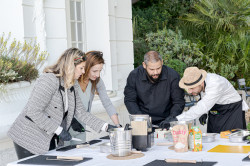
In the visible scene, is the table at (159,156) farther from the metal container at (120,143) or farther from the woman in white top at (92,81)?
the woman in white top at (92,81)

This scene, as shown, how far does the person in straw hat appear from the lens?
12.0 ft

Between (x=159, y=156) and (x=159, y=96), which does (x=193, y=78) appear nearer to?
(x=159, y=96)

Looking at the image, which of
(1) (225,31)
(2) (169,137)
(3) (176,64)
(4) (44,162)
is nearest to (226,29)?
(1) (225,31)

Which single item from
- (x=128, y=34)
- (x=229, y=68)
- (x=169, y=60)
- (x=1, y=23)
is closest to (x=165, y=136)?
(x=1, y=23)

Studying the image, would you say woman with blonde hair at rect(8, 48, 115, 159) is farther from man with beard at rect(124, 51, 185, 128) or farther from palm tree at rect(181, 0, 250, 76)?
palm tree at rect(181, 0, 250, 76)

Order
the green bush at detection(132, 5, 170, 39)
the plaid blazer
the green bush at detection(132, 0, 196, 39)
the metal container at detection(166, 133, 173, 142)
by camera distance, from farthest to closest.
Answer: the green bush at detection(132, 0, 196, 39), the green bush at detection(132, 5, 170, 39), the metal container at detection(166, 133, 173, 142), the plaid blazer

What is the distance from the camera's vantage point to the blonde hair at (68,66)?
3182 mm

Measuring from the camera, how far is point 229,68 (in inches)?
432

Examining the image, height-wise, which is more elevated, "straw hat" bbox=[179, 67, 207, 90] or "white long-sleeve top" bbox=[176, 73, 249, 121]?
"straw hat" bbox=[179, 67, 207, 90]

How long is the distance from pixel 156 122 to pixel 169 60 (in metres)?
5.73

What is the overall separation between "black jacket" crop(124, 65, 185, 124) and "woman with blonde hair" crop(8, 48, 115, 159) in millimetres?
1094

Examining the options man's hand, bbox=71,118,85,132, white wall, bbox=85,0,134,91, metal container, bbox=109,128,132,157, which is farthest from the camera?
white wall, bbox=85,0,134,91

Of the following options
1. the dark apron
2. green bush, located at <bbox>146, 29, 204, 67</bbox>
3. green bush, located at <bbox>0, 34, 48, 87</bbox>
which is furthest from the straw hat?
green bush, located at <bbox>146, 29, 204, 67</bbox>

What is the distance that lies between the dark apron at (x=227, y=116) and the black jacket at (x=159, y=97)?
359mm
